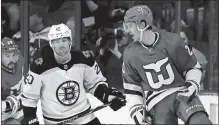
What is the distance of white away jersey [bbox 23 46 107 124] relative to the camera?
337 centimetres

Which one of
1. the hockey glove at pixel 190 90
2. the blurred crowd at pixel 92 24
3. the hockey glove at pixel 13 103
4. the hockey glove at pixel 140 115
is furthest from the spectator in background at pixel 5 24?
the hockey glove at pixel 190 90

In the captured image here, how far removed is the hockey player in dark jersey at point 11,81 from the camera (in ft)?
12.3

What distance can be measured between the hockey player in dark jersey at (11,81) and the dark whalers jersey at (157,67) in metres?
0.87

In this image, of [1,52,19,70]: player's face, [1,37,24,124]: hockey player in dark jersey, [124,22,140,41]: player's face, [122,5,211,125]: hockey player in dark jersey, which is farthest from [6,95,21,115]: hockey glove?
[124,22,140,41]: player's face

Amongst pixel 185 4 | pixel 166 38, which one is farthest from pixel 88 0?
pixel 166 38

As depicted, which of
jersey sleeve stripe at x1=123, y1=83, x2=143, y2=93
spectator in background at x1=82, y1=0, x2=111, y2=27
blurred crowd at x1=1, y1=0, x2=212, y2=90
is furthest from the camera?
spectator in background at x1=82, y1=0, x2=111, y2=27

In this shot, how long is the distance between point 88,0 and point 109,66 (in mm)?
427

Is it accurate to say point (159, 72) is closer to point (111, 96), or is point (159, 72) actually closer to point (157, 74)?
point (157, 74)

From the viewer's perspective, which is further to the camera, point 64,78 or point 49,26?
point 49,26

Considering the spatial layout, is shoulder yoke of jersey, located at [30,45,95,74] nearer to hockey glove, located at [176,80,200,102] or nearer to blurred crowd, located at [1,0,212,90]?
blurred crowd, located at [1,0,212,90]

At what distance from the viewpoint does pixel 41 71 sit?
336 centimetres

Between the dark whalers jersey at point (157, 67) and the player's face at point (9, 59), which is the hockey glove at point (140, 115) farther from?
the player's face at point (9, 59)

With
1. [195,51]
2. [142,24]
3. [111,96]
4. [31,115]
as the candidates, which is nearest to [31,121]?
[31,115]

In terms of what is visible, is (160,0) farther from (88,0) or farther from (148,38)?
(148,38)
